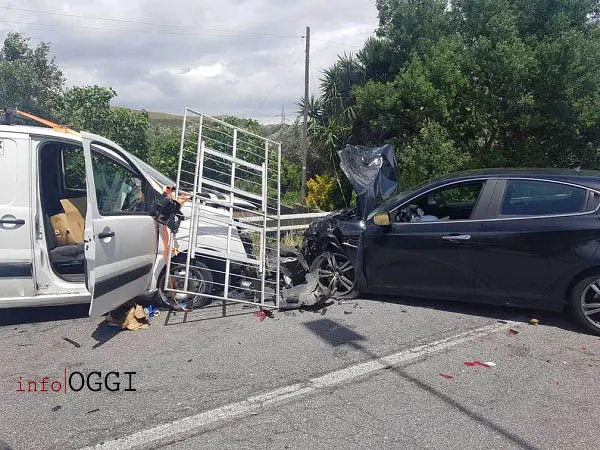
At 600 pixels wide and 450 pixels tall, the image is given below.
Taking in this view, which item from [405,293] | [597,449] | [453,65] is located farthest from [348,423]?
[453,65]

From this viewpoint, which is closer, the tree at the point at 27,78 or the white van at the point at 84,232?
the white van at the point at 84,232

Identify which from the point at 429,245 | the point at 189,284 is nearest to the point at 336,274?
the point at 429,245

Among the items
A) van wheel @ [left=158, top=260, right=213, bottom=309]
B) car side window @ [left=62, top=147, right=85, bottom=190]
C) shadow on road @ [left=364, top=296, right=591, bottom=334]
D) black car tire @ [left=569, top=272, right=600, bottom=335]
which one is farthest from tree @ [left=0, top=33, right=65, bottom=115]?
black car tire @ [left=569, top=272, right=600, bottom=335]

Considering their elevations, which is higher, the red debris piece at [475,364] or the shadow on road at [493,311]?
the shadow on road at [493,311]

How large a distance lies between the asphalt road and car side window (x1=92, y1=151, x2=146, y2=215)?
1.22m

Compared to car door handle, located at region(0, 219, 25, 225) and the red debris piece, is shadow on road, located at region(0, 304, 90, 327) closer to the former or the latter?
car door handle, located at region(0, 219, 25, 225)

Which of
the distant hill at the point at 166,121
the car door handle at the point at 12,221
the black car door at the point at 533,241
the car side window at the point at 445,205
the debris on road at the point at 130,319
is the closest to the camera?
the car door handle at the point at 12,221

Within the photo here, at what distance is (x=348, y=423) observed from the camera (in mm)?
3338

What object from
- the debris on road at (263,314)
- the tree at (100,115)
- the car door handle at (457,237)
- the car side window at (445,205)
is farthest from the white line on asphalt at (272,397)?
the tree at (100,115)

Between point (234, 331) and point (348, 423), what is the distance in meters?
2.03

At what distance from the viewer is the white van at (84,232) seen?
4551 millimetres

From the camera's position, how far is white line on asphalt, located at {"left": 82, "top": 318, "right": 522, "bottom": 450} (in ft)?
10.3

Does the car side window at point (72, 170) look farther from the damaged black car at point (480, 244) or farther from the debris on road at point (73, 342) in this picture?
the damaged black car at point (480, 244)

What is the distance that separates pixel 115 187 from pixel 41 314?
1696mm
